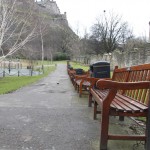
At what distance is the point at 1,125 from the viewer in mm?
5266

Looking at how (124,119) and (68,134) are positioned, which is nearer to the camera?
(68,134)

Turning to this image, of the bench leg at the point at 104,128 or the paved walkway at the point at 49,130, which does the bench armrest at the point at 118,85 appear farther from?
the paved walkway at the point at 49,130

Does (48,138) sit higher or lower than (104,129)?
lower

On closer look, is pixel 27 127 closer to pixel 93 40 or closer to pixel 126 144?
pixel 126 144

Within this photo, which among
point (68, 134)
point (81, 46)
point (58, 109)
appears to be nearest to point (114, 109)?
point (68, 134)

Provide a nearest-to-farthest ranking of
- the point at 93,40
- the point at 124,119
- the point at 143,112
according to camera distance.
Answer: the point at 143,112, the point at 124,119, the point at 93,40

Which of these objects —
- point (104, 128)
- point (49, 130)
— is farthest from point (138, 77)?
Answer: point (49, 130)

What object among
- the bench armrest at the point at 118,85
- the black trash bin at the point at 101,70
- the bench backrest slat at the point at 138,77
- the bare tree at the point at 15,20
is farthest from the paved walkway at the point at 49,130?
the bare tree at the point at 15,20

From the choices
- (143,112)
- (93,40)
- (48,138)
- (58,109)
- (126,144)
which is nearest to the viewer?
(143,112)

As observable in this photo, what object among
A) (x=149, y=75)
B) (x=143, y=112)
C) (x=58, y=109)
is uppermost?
(x=149, y=75)

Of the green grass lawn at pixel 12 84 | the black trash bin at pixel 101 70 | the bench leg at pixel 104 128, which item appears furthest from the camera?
the green grass lawn at pixel 12 84

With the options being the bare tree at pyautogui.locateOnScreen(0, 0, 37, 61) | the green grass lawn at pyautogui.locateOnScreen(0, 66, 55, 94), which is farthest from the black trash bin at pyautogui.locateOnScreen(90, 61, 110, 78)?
the bare tree at pyautogui.locateOnScreen(0, 0, 37, 61)

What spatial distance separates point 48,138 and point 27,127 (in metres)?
0.83

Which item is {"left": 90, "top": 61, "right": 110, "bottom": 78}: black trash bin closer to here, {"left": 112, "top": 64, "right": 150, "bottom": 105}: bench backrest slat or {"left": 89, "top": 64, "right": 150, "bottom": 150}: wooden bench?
{"left": 112, "top": 64, "right": 150, "bottom": 105}: bench backrest slat
